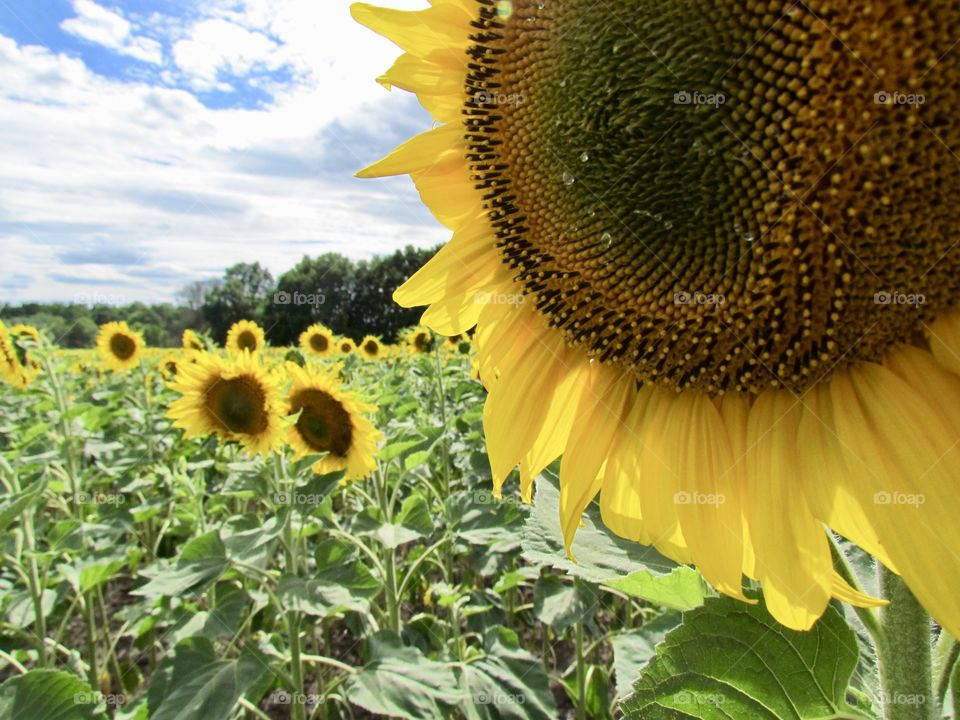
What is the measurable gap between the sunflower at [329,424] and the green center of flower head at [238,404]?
0.24m

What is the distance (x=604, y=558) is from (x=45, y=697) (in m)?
2.52

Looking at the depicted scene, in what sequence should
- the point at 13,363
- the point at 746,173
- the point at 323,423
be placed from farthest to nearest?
the point at 13,363 → the point at 323,423 → the point at 746,173

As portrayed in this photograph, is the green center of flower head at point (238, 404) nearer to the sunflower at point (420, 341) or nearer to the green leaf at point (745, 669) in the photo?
the green leaf at point (745, 669)

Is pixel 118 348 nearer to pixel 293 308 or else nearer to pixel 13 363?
pixel 13 363

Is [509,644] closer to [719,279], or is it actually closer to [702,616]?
[702,616]

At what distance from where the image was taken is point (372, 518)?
13.5 ft

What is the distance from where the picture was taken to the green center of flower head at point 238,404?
441 cm

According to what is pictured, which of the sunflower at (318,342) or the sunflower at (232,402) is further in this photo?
the sunflower at (318,342)

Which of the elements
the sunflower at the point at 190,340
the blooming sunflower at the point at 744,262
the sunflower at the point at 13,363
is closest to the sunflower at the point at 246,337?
the sunflower at the point at 190,340

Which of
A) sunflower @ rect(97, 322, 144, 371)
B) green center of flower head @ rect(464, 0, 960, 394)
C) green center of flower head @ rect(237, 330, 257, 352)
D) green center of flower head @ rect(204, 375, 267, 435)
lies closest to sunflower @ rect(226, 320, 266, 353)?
green center of flower head @ rect(237, 330, 257, 352)

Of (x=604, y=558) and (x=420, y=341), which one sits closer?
(x=604, y=558)

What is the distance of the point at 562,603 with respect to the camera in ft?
12.0

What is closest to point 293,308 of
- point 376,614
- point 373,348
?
point 373,348

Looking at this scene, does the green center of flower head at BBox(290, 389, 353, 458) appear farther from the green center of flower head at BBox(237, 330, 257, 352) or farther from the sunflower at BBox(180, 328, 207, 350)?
the green center of flower head at BBox(237, 330, 257, 352)
